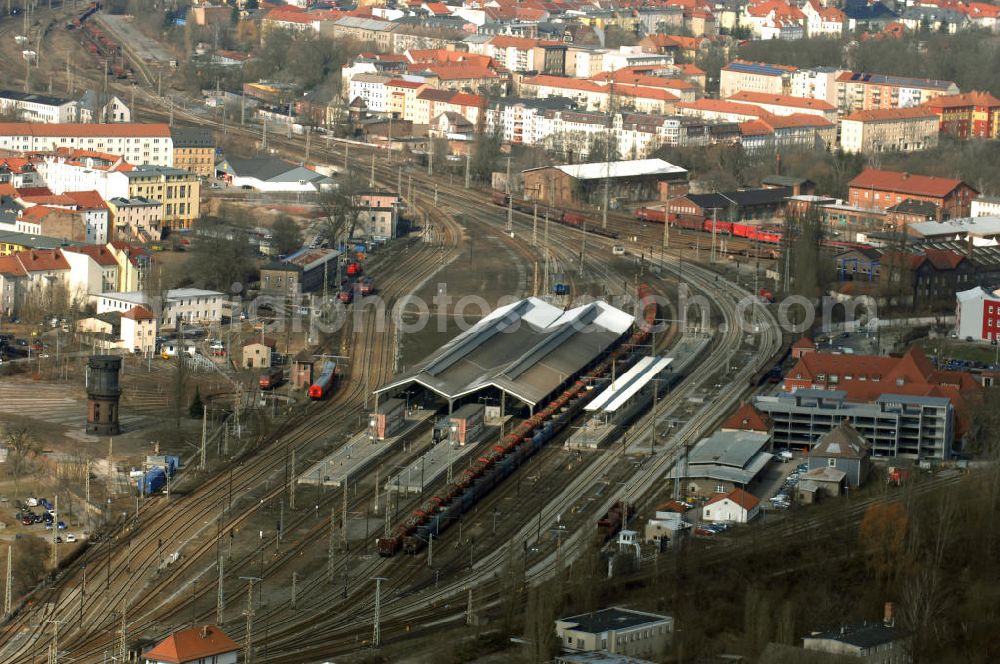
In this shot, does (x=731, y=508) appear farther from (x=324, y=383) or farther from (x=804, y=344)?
(x=804, y=344)

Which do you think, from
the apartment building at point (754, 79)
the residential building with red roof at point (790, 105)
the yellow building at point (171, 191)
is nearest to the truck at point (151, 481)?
the yellow building at point (171, 191)

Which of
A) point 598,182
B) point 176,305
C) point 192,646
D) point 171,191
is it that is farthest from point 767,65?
point 192,646

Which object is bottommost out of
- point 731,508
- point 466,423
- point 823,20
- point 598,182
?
point 731,508

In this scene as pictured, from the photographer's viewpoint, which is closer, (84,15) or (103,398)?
(103,398)

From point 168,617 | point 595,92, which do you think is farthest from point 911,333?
point 595,92

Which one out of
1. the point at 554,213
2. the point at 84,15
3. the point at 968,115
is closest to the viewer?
the point at 554,213

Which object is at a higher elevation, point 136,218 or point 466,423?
point 136,218

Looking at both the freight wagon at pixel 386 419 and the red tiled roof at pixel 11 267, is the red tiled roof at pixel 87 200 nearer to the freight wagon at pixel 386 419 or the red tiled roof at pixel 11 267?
the red tiled roof at pixel 11 267

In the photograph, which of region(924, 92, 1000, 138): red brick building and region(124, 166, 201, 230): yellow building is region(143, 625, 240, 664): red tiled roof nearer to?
region(124, 166, 201, 230): yellow building

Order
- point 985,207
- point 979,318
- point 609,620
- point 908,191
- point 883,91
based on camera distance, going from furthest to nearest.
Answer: point 883,91 → point 908,191 → point 985,207 → point 979,318 → point 609,620
